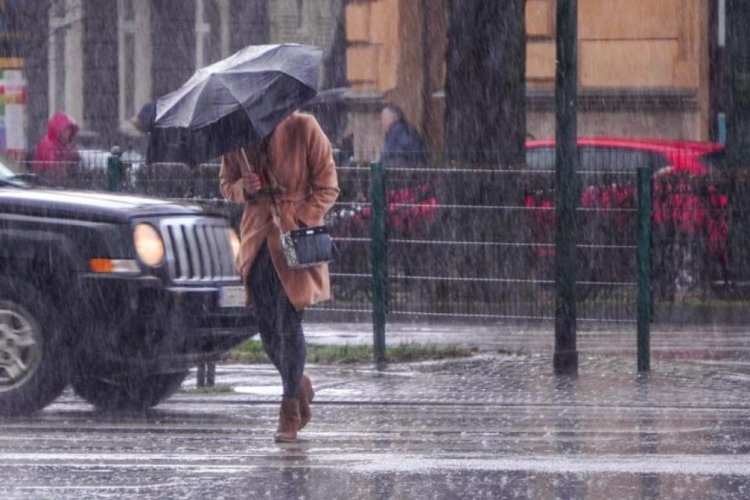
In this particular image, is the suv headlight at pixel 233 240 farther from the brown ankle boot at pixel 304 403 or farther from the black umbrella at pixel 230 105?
the brown ankle boot at pixel 304 403

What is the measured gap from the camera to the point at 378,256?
14.5 m

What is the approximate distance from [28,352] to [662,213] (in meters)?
5.96

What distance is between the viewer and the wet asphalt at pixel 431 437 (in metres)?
8.67

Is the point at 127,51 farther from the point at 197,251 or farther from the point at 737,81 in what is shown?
the point at 197,251

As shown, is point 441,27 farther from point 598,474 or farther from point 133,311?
point 598,474

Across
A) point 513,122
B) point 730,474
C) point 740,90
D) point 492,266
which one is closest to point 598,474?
point 730,474

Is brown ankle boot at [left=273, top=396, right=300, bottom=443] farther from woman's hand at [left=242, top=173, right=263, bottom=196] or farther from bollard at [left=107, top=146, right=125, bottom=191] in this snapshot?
bollard at [left=107, top=146, right=125, bottom=191]

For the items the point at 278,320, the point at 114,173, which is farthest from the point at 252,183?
the point at 114,173

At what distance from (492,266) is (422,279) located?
0.55m

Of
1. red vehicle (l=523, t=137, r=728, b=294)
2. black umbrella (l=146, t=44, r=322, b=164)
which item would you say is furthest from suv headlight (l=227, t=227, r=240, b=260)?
red vehicle (l=523, t=137, r=728, b=294)

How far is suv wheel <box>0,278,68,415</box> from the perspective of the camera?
442 inches

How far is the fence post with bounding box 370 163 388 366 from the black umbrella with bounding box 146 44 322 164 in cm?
372

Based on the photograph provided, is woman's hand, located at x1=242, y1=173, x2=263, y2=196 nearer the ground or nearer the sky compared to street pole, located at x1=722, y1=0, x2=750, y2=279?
nearer the ground

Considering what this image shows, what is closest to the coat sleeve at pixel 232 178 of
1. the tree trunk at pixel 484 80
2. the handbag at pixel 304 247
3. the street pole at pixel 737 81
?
the handbag at pixel 304 247
